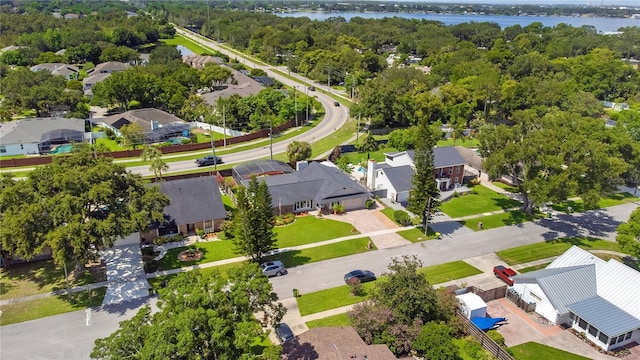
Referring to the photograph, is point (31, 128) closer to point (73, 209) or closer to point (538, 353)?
point (73, 209)

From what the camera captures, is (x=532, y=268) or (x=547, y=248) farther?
(x=547, y=248)

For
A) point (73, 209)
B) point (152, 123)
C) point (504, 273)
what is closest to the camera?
point (73, 209)

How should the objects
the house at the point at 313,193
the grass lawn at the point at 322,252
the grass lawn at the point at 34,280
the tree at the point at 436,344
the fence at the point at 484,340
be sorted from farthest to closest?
the house at the point at 313,193, the grass lawn at the point at 322,252, the grass lawn at the point at 34,280, the fence at the point at 484,340, the tree at the point at 436,344

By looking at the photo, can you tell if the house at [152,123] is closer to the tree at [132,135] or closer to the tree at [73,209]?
the tree at [132,135]

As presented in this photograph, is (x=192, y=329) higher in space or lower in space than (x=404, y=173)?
higher

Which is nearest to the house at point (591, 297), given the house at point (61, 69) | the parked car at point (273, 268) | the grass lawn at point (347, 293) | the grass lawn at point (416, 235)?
the grass lawn at point (347, 293)

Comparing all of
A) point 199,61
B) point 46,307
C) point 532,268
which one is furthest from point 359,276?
point 199,61
